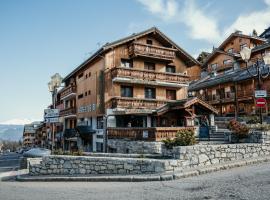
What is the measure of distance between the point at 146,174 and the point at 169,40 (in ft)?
79.3

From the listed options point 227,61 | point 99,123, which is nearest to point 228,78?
point 227,61

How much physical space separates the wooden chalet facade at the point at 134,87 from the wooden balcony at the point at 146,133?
92 millimetres

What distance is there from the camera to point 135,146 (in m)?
22.3

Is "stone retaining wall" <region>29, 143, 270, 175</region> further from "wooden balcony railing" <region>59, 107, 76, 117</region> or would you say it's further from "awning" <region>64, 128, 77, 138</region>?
"wooden balcony railing" <region>59, 107, 76, 117</region>

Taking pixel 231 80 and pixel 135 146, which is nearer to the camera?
pixel 135 146

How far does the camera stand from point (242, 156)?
15164 mm

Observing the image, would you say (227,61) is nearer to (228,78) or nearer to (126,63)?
(228,78)

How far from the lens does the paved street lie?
9.33m

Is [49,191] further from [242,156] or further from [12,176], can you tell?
[242,156]

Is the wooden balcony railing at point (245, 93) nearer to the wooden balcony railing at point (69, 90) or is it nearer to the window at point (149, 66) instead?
the window at point (149, 66)

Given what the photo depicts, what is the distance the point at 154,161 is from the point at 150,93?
65.3ft

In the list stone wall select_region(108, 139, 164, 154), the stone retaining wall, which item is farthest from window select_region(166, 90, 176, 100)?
the stone retaining wall

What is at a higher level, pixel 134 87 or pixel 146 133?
pixel 134 87

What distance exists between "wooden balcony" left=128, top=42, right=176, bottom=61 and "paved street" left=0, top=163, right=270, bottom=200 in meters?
20.4
